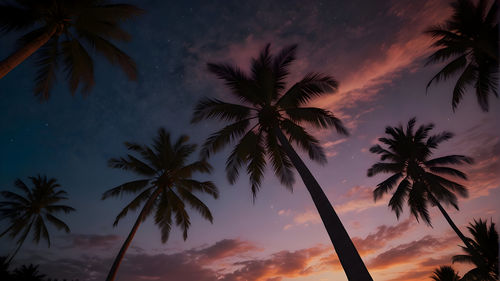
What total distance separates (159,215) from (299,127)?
1071 cm

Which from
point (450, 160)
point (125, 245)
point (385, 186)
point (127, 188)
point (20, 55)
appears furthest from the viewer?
point (385, 186)

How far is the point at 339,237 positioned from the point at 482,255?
1918 centimetres

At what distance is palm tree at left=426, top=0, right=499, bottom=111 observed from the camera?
886 centimetres

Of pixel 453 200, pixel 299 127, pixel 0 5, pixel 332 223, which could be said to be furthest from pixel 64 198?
pixel 453 200

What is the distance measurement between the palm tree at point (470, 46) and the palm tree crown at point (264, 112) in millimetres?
6668

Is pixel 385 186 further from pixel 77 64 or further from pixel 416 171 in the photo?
pixel 77 64

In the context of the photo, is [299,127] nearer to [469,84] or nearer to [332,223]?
[332,223]

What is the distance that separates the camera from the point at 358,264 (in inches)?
164

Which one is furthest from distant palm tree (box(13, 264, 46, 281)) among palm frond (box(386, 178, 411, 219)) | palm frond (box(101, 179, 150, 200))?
palm frond (box(386, 178, 411, 219))

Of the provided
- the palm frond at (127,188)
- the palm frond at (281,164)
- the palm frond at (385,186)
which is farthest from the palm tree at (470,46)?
the palm frond at (127,188)

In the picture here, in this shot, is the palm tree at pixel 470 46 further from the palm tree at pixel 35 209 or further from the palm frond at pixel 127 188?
the palm tree at pixel 35 209

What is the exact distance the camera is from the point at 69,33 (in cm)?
770

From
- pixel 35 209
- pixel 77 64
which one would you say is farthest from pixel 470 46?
pixel 35 209

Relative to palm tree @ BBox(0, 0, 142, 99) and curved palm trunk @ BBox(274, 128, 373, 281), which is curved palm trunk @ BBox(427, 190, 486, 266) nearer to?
curved palm trunk @ BBox(274, 128, 373, 281)
